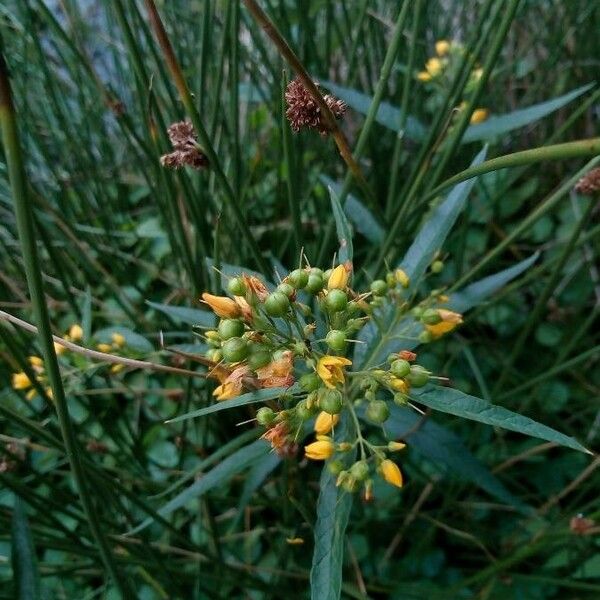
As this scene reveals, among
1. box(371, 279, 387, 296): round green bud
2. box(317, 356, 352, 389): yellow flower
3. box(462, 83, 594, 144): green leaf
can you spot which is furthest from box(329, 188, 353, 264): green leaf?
box(462, 83, 594, 144): green leaf

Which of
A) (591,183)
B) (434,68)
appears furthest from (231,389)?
(434,68)

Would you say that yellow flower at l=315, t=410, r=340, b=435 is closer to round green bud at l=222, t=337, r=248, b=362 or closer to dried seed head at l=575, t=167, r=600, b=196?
round green bud at l=222, t=337, r=248, b=362

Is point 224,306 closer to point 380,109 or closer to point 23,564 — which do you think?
point 23,564

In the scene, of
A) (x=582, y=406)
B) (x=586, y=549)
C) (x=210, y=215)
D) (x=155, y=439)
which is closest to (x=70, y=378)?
(x=155, y=439)

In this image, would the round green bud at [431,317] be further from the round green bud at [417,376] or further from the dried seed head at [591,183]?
the dried seed head at [591,183]

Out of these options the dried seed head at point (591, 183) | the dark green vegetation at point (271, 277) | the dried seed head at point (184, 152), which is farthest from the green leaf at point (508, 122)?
the dried seed head at point (184, 152)

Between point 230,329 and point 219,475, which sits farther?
point 219,475
